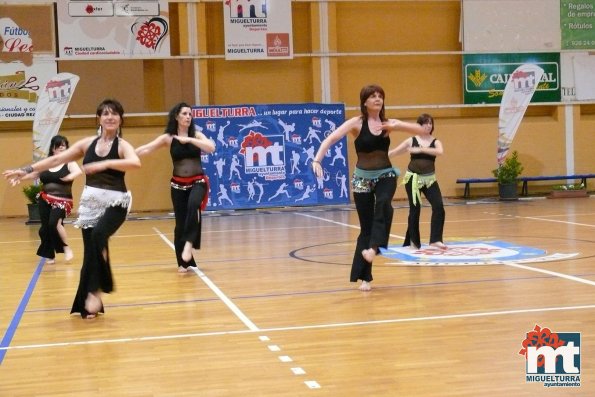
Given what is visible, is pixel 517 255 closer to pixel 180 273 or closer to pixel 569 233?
pixel 569 233

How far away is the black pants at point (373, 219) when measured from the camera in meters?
8.52

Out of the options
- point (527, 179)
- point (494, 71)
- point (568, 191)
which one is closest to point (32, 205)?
point (494, 71)

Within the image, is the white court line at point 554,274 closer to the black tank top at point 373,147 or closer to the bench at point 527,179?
the black tank top at point 373,147

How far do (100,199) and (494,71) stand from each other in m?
17.1

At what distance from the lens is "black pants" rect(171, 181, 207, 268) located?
10336 mm

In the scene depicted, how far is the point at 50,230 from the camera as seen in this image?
12.1 meters

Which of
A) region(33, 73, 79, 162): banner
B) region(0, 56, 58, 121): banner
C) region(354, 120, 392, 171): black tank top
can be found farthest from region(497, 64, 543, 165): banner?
region(354, 120, 392, 171): black tank top

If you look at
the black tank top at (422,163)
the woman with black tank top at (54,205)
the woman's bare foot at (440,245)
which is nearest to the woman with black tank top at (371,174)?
the black tank top at (422,163)

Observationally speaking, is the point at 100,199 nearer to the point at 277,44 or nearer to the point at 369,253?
the point at 369,253

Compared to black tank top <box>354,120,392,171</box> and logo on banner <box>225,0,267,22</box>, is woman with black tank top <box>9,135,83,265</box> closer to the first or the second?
black tank top <box>354,120,392,171</box>

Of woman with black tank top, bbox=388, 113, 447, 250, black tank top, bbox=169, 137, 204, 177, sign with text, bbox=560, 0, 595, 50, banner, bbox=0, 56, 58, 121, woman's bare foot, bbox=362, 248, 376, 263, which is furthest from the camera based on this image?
sign with text, bbox=560, 0, 595, 50

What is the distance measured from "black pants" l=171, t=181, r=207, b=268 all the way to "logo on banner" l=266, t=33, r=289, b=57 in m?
11.8

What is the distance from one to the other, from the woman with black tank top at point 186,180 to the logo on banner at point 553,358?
5106mm

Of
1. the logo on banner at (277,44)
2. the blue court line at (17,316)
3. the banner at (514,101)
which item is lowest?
the blue court line at (17,316)
